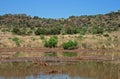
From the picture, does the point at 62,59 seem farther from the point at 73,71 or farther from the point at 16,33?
the point at 16,33

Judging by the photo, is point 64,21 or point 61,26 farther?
point 64,21

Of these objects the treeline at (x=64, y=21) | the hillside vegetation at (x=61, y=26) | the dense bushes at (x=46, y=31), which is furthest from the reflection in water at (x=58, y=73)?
the treeline at (x=64, y=21)

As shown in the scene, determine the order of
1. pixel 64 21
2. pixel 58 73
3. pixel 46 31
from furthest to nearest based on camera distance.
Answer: pixel 64 21 → pixel 46 31 → pixel 58 73

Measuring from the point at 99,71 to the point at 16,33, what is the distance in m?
47.9

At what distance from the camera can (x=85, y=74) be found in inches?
850

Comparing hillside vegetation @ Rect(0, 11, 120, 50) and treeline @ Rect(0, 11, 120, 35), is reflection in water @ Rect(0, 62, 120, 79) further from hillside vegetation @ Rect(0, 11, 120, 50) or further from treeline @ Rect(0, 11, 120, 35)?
treeline @ Rect(0, 11, 120, 35)

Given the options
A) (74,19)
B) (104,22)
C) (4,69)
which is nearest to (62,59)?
(4,69)

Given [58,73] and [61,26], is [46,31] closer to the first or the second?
[61,26]

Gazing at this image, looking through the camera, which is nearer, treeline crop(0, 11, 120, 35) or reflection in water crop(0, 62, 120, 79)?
reflection in water crop(0, 62, 120, 79)

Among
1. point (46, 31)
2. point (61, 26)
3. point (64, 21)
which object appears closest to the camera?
point (46, 31)

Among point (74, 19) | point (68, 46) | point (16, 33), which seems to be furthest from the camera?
point (74, 19)

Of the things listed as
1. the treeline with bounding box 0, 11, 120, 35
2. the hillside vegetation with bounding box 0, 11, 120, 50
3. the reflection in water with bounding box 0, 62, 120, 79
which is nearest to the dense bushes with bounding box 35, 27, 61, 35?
the hillside vegetation with bounding box 0, 11, 120, 50

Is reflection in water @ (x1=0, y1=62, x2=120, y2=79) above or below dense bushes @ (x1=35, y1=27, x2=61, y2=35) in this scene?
below

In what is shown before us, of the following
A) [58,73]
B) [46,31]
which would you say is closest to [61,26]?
[46,31]
